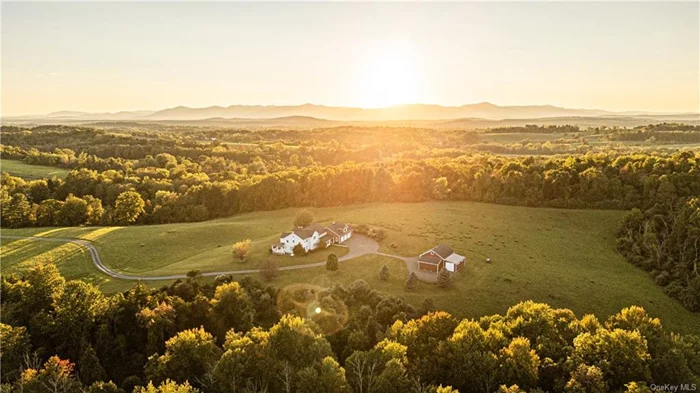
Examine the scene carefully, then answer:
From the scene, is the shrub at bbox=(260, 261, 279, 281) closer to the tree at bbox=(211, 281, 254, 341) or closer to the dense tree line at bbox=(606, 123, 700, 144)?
the tree at bbox=(211, 281, 254, 341)

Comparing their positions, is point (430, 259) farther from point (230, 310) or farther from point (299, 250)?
point (230, 310)

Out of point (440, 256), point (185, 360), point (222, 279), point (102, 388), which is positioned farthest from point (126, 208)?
point (440, 256)

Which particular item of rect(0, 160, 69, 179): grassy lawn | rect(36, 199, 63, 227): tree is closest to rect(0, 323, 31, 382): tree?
rect(36, 199, 63, 227): tree

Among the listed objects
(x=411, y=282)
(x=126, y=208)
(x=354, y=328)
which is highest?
(x=126, y=208)

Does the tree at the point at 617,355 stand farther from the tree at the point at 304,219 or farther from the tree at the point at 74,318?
the tree at the point at 74,318

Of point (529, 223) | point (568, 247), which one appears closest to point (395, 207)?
point (529, 223)

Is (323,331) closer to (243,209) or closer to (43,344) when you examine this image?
(43,344)

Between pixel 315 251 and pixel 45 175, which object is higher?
pixel 45 175

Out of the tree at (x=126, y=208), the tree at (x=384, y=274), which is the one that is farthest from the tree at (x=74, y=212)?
the tree at (x=384, y=274)
